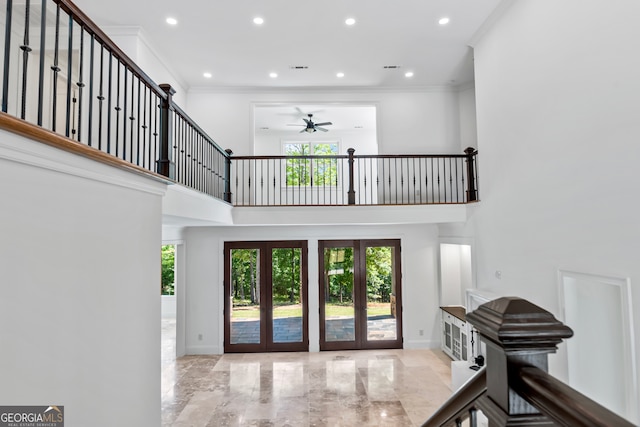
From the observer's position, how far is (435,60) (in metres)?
6.46

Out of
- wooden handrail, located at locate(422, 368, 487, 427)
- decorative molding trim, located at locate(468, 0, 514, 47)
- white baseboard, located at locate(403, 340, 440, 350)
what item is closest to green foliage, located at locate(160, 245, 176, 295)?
white baseboard, located at locate(403, 340, 440, 350)

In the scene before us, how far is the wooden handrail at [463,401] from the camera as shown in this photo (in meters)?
0.88

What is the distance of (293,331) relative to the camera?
750 cm

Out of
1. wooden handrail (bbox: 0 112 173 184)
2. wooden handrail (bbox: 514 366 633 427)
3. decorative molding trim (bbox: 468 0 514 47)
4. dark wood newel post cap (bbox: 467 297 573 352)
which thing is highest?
decorative molding trim (bbox: 468 0 514 47)

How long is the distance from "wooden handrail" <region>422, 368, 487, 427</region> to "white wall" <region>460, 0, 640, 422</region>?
261 cm

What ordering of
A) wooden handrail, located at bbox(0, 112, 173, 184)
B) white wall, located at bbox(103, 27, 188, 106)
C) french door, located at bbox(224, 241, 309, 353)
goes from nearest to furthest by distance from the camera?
wooden handrail, located at bbox(0, 112, 173, 184)
white wall, located at bbox(103, 27, 188, 106)
french door, located at bbox(224, 241, 309, 353)

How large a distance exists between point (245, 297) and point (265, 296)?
44 cm

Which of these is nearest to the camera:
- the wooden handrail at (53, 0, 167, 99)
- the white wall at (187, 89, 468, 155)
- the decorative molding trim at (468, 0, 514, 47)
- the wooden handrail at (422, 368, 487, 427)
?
the wooden handrail at (422, 368, 487, 427)

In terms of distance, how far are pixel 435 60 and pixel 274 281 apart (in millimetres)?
5482

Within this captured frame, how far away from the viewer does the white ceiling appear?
488 cm

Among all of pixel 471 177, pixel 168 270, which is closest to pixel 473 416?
pixel 471 177

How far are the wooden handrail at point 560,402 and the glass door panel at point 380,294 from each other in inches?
279

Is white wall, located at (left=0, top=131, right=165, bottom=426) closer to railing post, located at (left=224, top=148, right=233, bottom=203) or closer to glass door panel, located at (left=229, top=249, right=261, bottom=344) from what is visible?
railing post, located at (left=224, top=148, right=233, bottom=203)

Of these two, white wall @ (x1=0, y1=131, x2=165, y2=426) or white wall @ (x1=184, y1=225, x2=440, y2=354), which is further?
white wall @ (x1=184, y1=225, x2=440, y2=354)
